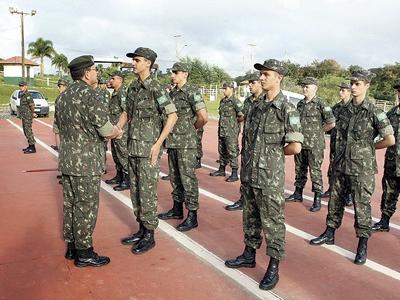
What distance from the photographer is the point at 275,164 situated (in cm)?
352

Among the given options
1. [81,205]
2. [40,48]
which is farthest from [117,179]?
[40,48]

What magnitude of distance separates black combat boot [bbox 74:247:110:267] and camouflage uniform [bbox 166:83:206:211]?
1.47 m

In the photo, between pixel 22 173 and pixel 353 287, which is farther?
pixel 22 173

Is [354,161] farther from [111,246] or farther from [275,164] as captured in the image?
[111,246]

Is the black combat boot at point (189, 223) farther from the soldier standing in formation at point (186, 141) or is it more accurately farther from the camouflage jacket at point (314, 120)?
the camouflage jacket at point (314, 120)

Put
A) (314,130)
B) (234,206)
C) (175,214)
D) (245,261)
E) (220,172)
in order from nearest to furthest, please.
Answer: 1. (245,261)
2. (175,214)
3. (234,206)
4. (314,130)
5. (220,172)

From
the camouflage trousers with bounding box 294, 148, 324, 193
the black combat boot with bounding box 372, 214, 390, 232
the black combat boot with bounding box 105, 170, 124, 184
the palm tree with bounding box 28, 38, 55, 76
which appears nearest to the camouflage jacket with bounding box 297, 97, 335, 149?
the camouflage trousers with bounding box 294, 148, 324, 193

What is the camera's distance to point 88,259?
3.95 meters

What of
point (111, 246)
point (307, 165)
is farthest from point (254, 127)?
point (307, 165)

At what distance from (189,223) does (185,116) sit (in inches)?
54.5

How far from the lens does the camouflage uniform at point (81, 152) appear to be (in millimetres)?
3678

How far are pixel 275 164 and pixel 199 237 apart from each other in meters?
1.71

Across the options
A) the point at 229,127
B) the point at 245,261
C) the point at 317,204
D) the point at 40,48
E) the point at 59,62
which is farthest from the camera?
the point at 59,62

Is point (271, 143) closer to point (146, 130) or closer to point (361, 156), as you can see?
point (361, 156)
